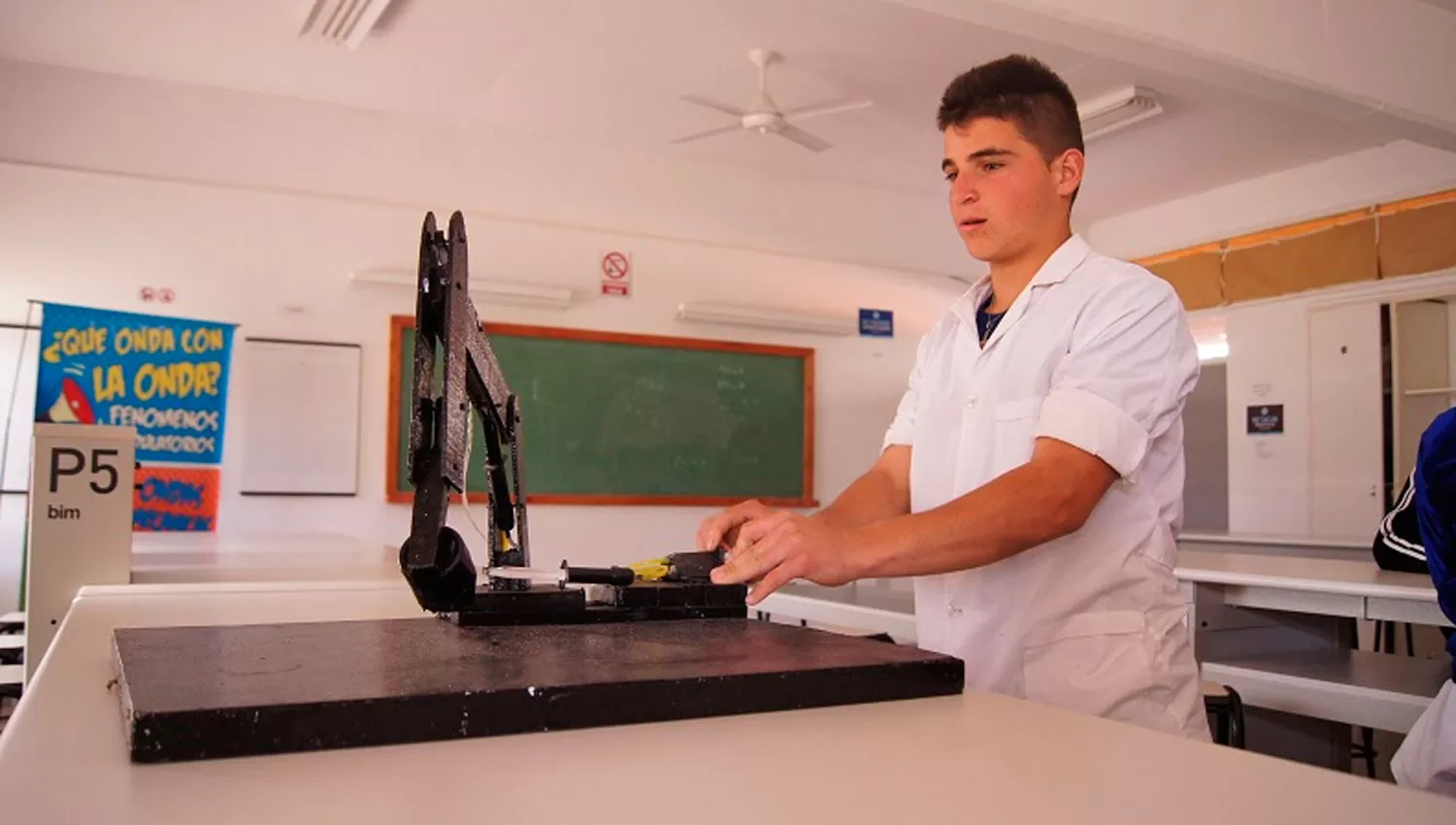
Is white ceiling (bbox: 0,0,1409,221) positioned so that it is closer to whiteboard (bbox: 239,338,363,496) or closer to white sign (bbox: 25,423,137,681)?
whiteboard (bbox: 239,338,363,496)

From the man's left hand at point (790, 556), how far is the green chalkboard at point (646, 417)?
15.3 ft

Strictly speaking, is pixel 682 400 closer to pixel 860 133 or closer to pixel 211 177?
pixel 860 133

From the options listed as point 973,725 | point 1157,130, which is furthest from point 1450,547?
point 1157,130

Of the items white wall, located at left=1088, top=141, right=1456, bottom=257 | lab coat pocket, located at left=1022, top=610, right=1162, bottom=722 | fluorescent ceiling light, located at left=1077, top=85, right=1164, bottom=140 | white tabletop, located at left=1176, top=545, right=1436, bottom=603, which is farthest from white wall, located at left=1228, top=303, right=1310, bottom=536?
lab coat pocket, located at left=1022, top=610, right=1162, bottom=722

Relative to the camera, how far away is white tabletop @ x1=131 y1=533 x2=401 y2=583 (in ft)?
7.09

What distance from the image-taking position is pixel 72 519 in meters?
2.10

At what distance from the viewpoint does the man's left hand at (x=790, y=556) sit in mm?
1161

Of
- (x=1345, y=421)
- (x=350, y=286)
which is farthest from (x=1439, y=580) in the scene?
(x=350, y=286)

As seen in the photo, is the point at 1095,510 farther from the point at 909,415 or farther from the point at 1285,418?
the point at 1285,418

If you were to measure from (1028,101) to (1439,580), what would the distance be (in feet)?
3.97

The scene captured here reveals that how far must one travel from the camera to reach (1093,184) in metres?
6.68

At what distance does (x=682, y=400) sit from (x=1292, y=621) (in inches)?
146

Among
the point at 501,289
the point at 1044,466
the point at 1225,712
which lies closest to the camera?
the point at 1044,466

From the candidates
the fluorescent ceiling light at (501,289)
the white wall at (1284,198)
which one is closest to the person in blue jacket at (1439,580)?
the white wall at (1284,198)
